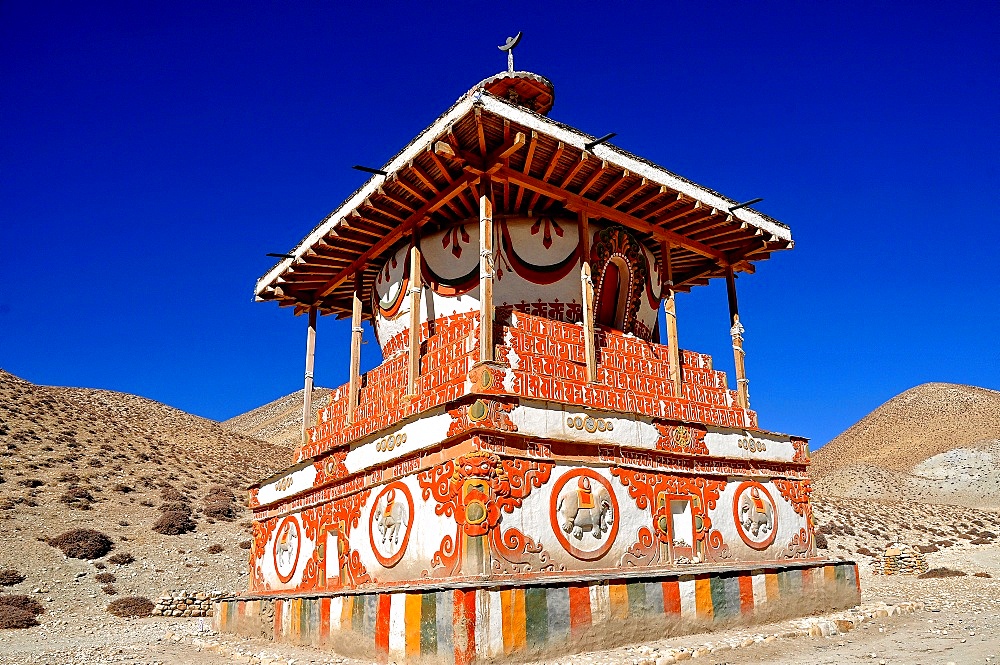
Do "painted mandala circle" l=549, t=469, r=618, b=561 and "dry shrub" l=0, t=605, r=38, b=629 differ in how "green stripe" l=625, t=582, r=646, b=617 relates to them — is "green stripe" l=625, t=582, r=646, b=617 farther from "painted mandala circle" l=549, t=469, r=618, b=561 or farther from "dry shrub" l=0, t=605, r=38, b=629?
"dry shrub" l=0, t=605, r=38, b=629

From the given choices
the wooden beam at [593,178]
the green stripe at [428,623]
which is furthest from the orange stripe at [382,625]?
the wooden beam at [593,178]

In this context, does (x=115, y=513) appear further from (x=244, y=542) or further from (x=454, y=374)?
(x=454, y=374)

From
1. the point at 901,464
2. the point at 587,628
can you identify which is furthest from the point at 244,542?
the point at 901,464

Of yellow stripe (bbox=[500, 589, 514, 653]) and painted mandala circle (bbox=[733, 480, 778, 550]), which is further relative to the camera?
painted mandala circle (bbox=[733, 480, 778, 550])

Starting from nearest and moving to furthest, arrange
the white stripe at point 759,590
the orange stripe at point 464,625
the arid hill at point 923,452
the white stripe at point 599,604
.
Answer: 1. the orange stripe at point 464,625
2. the white stripe at point 599,604
3. the white stripe at point 759,590
4. the arid hill at point 923,452

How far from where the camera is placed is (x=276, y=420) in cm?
7825

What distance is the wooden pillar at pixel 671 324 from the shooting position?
10571 millimetres

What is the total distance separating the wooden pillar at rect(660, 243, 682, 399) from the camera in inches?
416

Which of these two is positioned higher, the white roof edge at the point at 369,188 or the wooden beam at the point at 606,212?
the white roof edge at the point at 369,188

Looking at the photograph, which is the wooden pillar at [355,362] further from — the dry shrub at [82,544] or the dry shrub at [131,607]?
the dry shrub at [82,544]

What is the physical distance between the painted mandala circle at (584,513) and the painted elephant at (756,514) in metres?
2.49

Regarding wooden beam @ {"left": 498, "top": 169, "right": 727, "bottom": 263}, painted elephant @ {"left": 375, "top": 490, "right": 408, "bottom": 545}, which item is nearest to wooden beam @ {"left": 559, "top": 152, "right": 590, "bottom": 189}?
wooden beam @ {"left": 498, "top": 169, "right": 727, "bottom": 263}

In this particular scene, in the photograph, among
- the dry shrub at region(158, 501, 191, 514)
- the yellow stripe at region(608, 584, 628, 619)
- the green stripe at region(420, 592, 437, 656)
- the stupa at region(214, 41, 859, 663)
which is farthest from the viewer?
the dry shrub at region(158, 501, 191, 514)

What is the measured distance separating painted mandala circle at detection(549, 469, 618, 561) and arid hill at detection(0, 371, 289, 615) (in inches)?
602
